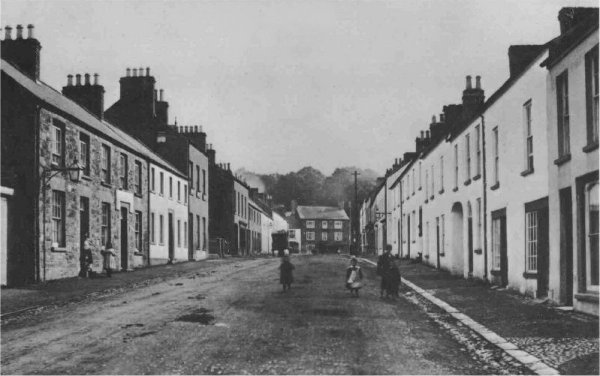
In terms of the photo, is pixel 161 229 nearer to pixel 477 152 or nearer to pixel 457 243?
pixel 457 243

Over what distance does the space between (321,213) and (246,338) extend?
11681 centimetres

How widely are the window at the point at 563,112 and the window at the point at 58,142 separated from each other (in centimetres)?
1536

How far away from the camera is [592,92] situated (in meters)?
12.4

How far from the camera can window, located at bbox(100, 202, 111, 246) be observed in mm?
27500

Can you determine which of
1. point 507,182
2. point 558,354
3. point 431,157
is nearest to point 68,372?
point 558,354

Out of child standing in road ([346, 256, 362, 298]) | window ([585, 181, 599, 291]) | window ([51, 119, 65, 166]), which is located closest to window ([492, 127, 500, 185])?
child standing in road ([346, 256, 362, 298])

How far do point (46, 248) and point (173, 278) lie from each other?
4.56 metres

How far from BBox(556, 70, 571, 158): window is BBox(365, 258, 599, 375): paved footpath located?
3.28m

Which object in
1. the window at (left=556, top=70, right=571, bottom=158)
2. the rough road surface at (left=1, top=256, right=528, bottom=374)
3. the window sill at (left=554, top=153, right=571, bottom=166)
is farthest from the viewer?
the window at (left=556, top=70, right=571, bottom=158)

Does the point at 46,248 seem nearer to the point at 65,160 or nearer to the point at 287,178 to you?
the point at 65,160

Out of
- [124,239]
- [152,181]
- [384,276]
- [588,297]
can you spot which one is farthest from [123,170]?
[588,297]

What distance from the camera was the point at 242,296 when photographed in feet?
54.2

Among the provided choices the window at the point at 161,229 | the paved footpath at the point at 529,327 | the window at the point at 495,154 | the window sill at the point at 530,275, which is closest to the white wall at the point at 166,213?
the window at the point at 161,229

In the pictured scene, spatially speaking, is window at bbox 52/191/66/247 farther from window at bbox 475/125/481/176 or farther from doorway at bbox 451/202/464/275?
doorway at bbox 451/202/464/275
